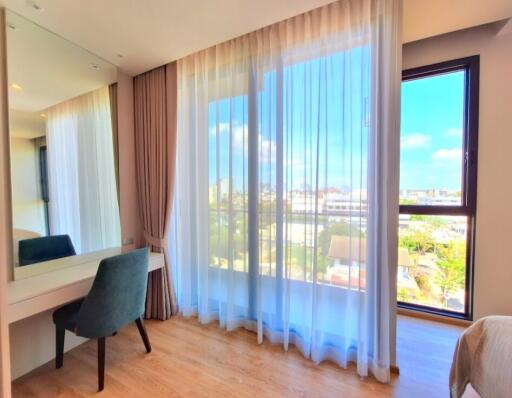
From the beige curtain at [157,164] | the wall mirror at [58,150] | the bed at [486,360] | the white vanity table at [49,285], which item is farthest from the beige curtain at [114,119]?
the bed at [486,360]

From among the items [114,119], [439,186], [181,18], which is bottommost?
[439,186]

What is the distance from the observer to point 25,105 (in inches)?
74.0

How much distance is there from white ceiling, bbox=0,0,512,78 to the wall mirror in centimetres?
22

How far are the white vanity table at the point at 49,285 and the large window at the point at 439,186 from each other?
310 cm

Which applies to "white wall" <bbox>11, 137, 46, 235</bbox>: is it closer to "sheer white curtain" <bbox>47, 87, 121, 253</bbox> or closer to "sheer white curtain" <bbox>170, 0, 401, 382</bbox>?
"sheer white curtain" <bbox>47, 87, 121, 253</bbox>

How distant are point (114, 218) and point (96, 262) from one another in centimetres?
45

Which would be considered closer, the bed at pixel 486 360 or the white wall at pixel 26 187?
the bed at pixel 486 360

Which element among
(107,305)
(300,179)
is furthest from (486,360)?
(107,305)

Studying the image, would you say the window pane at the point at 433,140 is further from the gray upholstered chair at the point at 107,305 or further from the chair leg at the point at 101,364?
the chair leg at the point at 101,364

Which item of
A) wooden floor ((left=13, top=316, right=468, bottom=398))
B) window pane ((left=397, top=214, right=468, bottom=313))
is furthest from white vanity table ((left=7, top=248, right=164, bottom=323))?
window pane ((left=397, top=214, right=468, bottom=313))

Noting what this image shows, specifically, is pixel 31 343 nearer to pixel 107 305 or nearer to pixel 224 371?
pixel 107 305

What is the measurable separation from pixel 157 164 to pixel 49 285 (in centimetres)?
136

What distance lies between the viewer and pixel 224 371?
6.07 feet

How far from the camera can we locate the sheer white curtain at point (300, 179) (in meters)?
1.73
